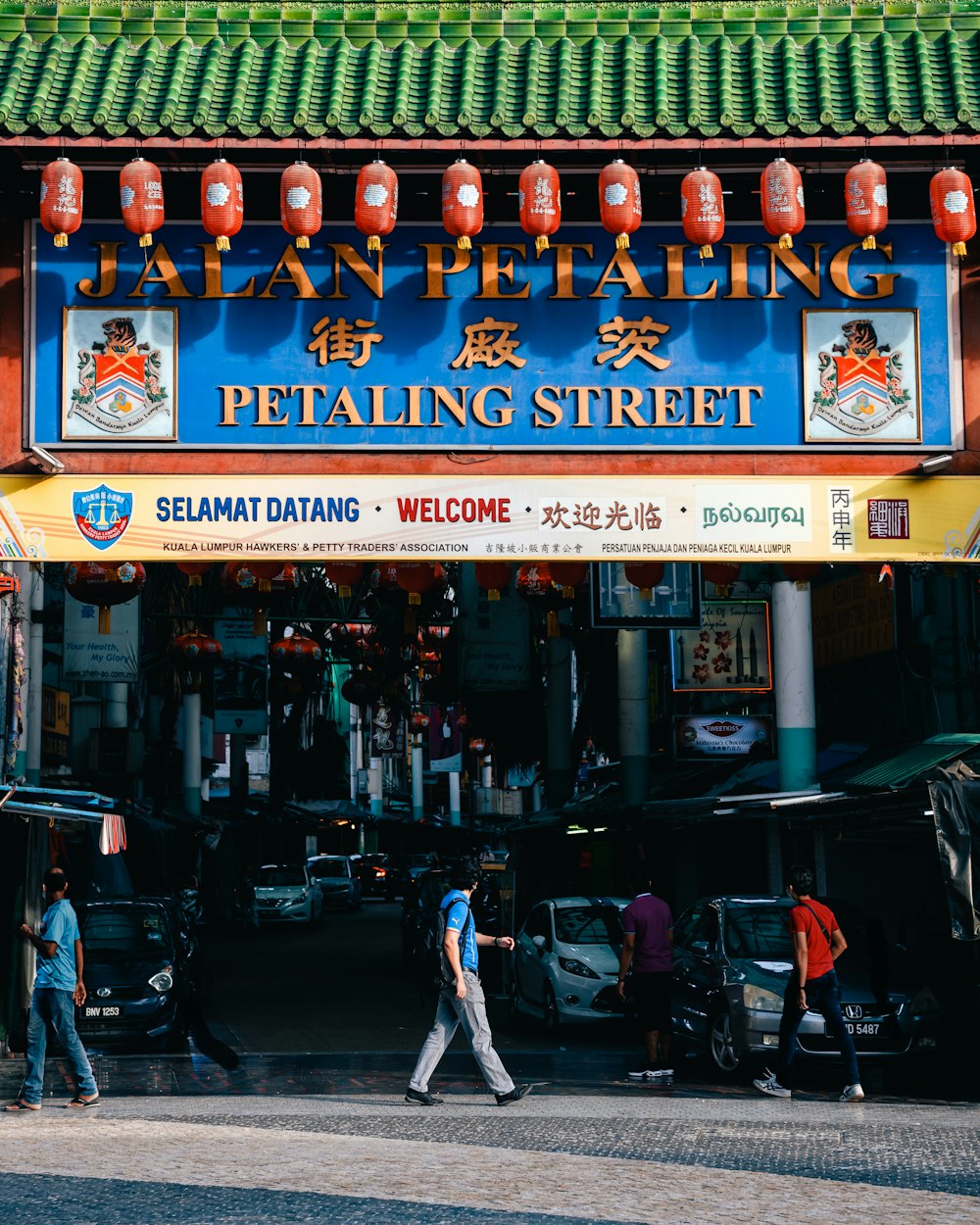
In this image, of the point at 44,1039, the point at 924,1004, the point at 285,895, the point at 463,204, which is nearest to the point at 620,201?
the point at 463,204

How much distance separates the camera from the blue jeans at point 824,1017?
14195mm

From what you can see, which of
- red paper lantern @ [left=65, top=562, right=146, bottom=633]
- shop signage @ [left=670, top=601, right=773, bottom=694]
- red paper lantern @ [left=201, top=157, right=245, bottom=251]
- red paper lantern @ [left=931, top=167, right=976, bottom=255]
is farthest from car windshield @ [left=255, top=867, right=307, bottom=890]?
red paper lantern @ [left=931, top=167, right=976, bottom=255]

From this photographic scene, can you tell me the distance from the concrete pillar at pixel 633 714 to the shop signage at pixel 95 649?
9773 mm

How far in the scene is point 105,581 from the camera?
1848cm

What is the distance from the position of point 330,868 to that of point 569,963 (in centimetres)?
3912

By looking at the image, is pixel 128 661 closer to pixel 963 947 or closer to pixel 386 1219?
pixel 963 947

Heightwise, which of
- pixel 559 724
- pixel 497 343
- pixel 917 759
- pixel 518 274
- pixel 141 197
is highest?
pixel 141 197

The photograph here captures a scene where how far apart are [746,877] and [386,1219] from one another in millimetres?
18663

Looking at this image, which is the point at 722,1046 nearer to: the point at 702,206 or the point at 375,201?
the point at 702,206

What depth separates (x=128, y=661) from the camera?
31.2m

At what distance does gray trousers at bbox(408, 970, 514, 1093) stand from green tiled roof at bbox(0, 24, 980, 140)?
6.98m

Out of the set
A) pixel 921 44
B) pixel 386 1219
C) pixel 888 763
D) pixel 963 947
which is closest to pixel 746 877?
pixel 888 763

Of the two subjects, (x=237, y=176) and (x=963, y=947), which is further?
(x=963, y=947)

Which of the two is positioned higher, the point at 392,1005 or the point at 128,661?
the point at 128,661
